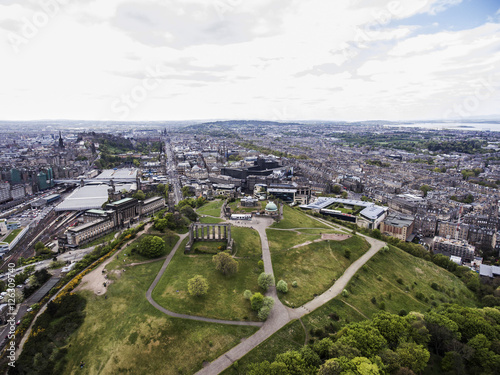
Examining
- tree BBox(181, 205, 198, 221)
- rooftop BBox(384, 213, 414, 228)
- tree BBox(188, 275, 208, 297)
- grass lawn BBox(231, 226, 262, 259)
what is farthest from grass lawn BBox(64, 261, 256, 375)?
rooftop BBox(384, 213, 414, 228)

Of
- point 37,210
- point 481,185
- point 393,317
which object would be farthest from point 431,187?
point 37,210

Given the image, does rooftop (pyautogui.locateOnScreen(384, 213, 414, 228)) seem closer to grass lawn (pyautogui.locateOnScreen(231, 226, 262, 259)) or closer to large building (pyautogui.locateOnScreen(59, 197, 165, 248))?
grass lawn (pyautogui.locateOnScreen(231, 226, 262, 259))

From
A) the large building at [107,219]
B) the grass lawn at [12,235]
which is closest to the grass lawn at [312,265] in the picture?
the large building at [107,219]

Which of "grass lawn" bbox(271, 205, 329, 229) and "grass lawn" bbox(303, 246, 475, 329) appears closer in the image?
"grass lawn" bbox(303, 246, 475, 329)

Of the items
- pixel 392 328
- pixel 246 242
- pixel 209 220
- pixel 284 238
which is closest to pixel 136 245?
pixel 209 220

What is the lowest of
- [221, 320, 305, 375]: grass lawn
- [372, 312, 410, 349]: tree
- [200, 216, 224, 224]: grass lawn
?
[221, 320, 305, 375]: grass lawn

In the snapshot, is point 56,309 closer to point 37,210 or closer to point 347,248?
point 347,248
